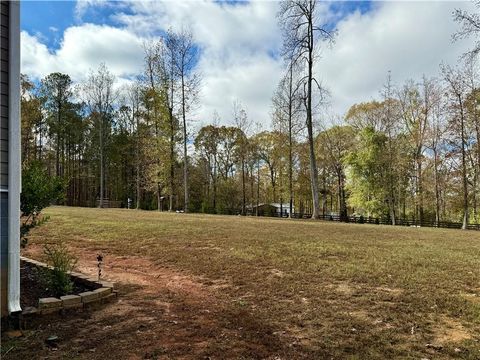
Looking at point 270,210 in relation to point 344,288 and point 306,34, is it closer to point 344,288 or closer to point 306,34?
point 306,34

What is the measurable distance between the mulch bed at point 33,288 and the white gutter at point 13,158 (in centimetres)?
38

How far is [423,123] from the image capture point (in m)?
27.9

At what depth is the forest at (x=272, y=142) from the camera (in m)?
22.9

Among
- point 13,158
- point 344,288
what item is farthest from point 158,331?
point 344,288

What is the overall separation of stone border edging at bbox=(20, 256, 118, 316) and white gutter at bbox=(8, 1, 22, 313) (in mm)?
227

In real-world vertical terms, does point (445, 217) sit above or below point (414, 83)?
below

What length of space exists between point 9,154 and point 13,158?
0.17 ft

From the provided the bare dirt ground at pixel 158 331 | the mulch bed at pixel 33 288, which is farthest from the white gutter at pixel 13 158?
the bare dirt ground at pixel 158 331

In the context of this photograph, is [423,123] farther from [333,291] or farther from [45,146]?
[45,146]

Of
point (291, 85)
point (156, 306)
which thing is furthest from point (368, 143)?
point (156, 306)

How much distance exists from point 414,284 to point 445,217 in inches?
1275

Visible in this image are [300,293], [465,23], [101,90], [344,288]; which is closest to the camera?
[300,293]

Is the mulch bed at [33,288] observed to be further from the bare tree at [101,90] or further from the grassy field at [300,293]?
the bare tree at [101,90]

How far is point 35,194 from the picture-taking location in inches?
162
